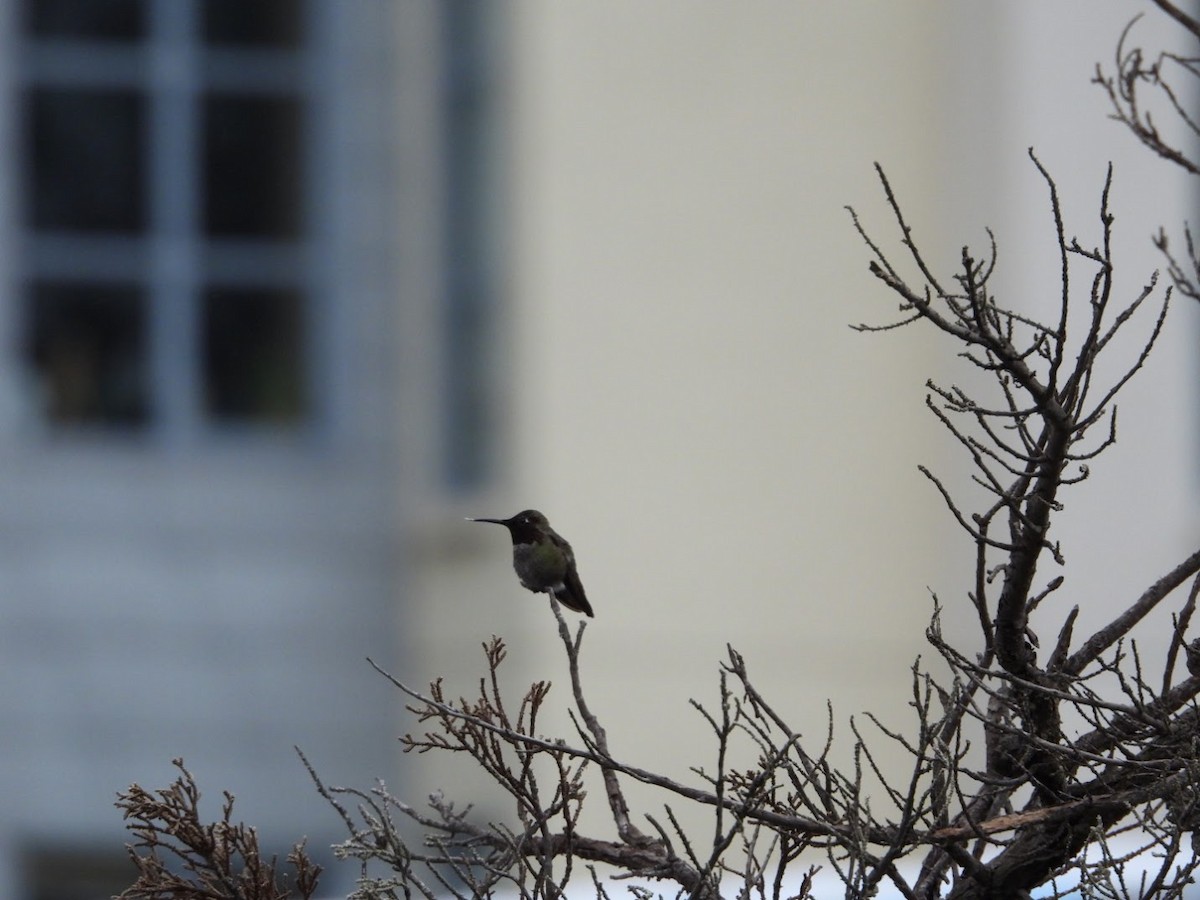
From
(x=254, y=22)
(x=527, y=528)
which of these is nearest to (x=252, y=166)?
(x=254, y=22)

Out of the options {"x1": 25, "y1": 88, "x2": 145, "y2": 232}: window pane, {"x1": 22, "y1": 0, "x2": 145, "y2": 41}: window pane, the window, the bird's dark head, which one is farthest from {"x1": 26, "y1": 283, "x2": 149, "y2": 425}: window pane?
the bird's dark head

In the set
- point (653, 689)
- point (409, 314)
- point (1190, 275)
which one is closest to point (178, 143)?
point (409, 314)

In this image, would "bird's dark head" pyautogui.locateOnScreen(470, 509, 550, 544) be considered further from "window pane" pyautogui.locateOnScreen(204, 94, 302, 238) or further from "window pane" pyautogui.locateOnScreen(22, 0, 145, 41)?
"window pane" pyautogui.locateOnScreen(22, 0, 145, 41)

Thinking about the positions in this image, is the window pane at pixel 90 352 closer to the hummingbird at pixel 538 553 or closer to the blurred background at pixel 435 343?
the blurred background at pixel 435 343

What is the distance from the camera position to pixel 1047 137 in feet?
19.6

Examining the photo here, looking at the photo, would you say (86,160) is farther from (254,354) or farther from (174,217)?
(254,354)

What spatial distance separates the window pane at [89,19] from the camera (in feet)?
22.9

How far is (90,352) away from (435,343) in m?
1.43

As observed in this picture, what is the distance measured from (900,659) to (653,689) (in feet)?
3.06

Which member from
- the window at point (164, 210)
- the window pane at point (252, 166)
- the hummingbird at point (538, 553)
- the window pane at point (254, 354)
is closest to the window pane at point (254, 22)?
the window at point (164, 210)

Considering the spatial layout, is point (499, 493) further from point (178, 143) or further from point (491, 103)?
point (178, 143)

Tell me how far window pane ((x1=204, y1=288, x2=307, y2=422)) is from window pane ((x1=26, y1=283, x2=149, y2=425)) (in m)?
0.29

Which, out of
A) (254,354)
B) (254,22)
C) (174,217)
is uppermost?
(254,22)

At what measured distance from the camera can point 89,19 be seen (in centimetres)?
Result: 700
